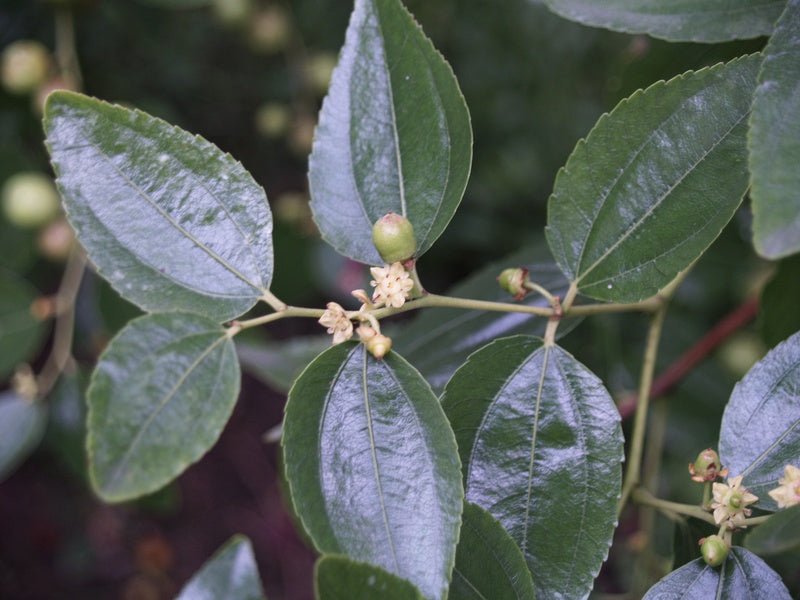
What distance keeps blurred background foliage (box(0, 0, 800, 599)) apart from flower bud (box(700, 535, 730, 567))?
0.11 metres

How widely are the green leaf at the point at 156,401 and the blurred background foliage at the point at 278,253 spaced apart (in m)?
0.40

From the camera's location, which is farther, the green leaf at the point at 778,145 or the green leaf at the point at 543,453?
the green leaf at the point at 543,453

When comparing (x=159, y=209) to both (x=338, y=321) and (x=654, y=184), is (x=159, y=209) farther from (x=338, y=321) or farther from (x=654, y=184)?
(x=654, y=184)

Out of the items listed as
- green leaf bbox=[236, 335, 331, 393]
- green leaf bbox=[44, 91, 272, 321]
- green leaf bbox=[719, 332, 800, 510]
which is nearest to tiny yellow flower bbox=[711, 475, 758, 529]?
green leaf bbox=[719, 332, 800, 510]

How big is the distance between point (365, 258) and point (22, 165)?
3.26 feet

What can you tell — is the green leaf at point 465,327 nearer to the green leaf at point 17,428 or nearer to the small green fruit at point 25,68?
the green leaf at point 17,428

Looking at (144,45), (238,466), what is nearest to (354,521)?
(144,45)

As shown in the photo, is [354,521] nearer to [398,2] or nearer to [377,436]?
[377,436]

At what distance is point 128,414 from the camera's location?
0.47m

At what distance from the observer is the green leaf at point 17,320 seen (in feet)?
4.10

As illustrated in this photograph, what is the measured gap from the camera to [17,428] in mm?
1176

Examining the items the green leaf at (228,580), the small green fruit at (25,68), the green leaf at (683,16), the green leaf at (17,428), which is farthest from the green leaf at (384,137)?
the small green fruit at (25,68)

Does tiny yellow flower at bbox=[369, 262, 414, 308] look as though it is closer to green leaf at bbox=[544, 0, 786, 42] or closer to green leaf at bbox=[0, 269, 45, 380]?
green leaf at bbox=[544, 0, 786, 42]

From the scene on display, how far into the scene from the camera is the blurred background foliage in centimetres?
120
